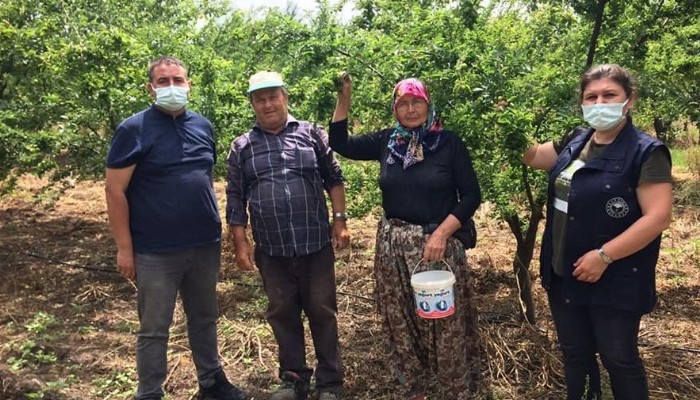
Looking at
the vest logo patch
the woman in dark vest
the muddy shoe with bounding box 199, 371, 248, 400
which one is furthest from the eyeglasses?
the muddy shoe with bounding box 199, 371, 248, 400

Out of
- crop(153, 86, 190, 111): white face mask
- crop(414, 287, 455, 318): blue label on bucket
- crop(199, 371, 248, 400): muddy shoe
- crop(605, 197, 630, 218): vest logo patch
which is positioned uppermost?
crop(153, 86, 190, 111): white face mask

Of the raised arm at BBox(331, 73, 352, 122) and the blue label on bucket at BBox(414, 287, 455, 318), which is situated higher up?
the raised arm at BBox(331, 73, 352, 122)

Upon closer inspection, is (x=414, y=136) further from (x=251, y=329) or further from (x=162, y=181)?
(x=251, y=329)

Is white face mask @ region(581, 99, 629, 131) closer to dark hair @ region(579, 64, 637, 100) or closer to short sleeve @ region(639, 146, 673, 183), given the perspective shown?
dark hair @ region(579, 64, 637, 100)

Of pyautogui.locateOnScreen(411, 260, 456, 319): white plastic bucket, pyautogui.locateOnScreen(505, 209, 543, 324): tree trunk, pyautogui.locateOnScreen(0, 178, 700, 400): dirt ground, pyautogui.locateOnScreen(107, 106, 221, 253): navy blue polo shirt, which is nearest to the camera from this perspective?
pyautogui.locateOnScreen(411, 260, 456, 319): white plastic bucket

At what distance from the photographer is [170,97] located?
305 centimetres

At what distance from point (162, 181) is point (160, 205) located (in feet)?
0.40

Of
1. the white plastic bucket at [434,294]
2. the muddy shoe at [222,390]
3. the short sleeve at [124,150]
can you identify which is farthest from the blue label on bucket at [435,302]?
the short sleeve at [124,150]

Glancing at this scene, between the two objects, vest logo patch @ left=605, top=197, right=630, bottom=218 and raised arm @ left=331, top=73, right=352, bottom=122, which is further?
raised arm @ left=331, top=73, right=352, bottom=122

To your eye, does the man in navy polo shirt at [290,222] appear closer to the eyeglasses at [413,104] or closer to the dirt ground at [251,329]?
the dirt ground at [251,329]

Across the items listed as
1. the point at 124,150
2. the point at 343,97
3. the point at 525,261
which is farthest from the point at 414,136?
the point at 525,261

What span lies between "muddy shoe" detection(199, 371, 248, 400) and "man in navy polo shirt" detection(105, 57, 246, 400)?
15.6 inches

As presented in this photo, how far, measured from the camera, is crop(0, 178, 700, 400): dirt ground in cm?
356

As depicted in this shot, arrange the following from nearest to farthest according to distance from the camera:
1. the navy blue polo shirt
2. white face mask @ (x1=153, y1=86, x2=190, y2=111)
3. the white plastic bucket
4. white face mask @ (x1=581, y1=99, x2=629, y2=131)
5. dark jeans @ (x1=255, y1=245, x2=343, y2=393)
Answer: white face mask @ (x1=581, y1=99, x2=629, y2=131) → the white plastic bucket → the navy blue polo shirt → white face mask @ (x1=153, y1=86, x2=190, y2=111) → dark jeans @ (x1=255, y1=245, x2=343, y2=393)
